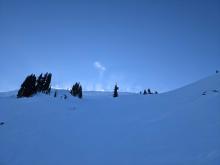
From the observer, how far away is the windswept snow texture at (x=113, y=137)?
53.9 feet

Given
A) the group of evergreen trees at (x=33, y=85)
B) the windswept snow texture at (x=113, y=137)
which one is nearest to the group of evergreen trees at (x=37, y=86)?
the group of evergreen trees at (x=33, y=85)

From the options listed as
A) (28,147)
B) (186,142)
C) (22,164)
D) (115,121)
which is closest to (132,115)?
(115,121)

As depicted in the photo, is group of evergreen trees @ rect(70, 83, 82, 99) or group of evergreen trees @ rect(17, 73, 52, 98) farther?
group of evergreen trees @ rect(70, 83, 82, 99)

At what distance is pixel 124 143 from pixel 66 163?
18.8ft

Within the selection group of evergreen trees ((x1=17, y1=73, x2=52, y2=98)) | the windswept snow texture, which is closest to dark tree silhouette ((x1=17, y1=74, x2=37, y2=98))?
group of evergreen trees ((x1=17, y1=73, x2=52, y2=98))

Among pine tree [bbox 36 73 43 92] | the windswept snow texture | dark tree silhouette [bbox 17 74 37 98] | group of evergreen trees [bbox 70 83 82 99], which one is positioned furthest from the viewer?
group of evergreen trees [bbox 70 83 82 99]

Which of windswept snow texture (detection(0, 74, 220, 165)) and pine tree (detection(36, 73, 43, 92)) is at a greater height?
pine tree (detection(36, 73, 43, 92))

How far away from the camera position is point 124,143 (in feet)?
65.3

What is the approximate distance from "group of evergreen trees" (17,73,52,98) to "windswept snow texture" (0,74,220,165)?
36094 mm

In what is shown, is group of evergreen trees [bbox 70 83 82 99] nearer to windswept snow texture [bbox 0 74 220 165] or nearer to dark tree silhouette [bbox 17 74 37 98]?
dark tree silhouette [bbox 17 74 37 98]

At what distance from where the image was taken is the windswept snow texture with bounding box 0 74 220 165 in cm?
1642

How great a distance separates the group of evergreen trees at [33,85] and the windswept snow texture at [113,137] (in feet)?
118

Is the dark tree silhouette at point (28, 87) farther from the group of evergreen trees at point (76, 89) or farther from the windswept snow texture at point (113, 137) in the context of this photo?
the windswept snow texture at point (113, 137)

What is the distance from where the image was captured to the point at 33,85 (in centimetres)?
6869
